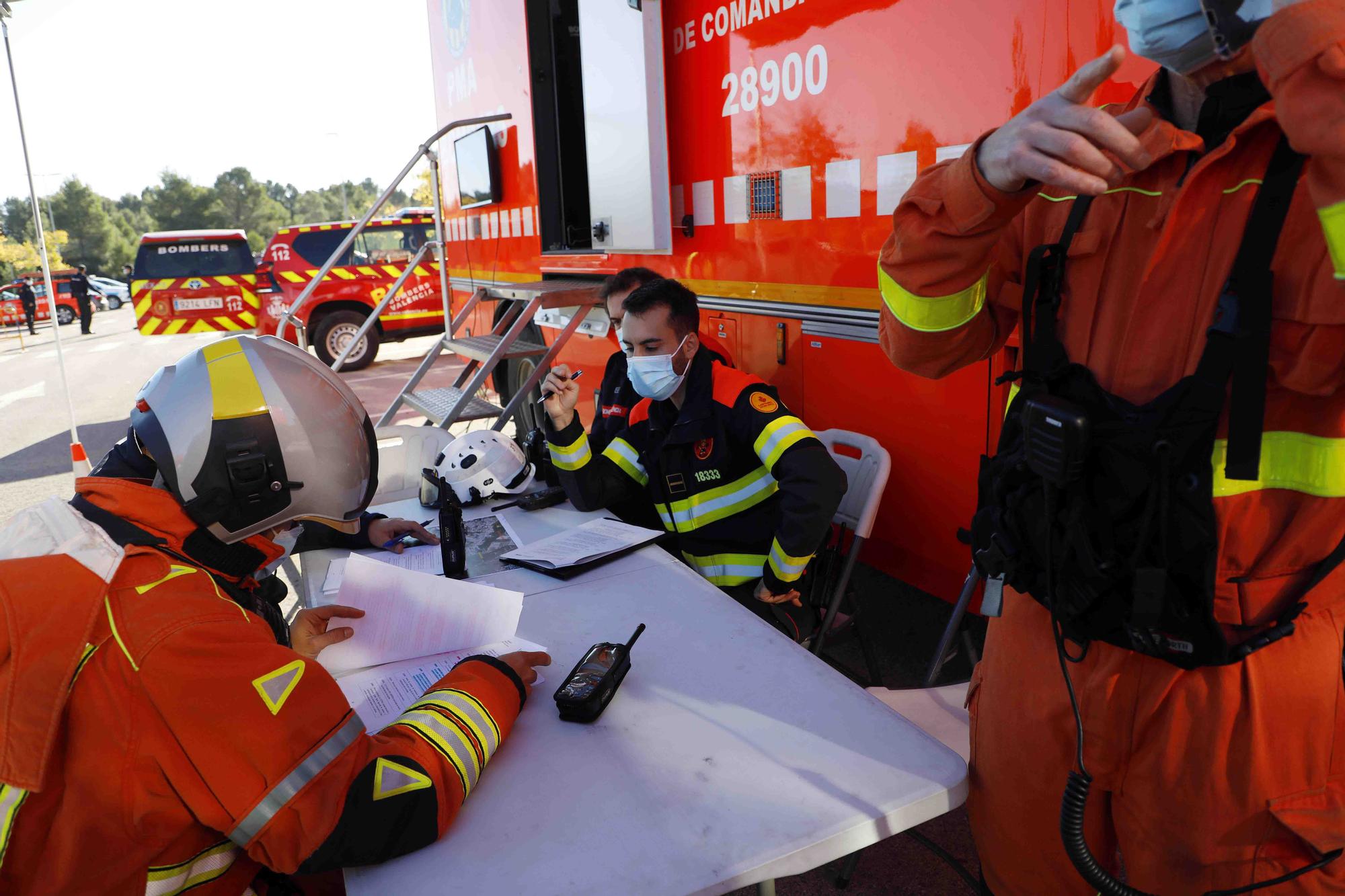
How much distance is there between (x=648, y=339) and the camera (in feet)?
8.68

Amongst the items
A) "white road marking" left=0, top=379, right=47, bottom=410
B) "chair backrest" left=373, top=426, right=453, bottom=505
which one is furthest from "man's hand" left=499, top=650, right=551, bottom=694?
"white road marking" left=0, top=379, right=47, bottom=410

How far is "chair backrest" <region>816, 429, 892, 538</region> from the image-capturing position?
2.42 metres

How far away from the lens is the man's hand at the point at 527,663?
1478 millimetres

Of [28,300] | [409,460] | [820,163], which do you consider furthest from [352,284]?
[28,300]

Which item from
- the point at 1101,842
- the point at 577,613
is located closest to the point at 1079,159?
the point at 1101,842

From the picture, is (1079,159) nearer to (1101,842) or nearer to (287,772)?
(1101,842)

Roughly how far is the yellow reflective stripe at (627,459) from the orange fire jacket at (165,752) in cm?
163

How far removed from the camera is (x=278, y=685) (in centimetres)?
111

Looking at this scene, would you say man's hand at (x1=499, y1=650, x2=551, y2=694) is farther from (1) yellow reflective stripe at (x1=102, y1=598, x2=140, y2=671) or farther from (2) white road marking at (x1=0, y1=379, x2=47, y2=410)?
(2) white road marking at (x1=0, y1=379, x2=47, y2=410)

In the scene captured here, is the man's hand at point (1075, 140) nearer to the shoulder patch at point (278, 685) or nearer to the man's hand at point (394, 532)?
the shoulder patch at point (278, 685)

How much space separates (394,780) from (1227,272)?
1.18 meters

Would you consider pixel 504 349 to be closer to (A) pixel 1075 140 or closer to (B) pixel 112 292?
(A) pixel 1075 140

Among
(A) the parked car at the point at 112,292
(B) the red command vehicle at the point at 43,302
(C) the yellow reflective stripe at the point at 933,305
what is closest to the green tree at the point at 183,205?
(A) the parked car at the point at 112,292

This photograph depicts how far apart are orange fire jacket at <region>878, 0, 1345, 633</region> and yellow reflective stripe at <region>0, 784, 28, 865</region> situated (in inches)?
48.5
